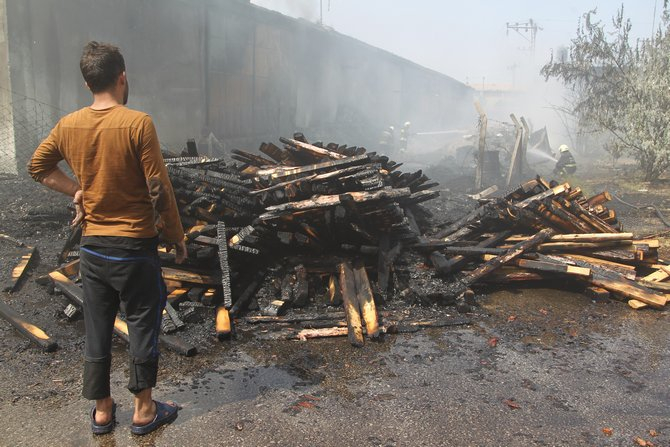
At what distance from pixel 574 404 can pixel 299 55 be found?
18209mm

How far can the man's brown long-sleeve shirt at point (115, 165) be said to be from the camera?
2.68 metres

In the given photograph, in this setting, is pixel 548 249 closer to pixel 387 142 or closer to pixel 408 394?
pixel 408 394

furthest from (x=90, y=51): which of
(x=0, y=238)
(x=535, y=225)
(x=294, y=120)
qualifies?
(x=294, y=120)

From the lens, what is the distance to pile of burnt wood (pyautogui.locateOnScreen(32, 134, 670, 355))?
4859 mm

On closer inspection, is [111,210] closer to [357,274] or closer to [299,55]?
[357,274]

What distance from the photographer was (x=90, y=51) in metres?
2.66

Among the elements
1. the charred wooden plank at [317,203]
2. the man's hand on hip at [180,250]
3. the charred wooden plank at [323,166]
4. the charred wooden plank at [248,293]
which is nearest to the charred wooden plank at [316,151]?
the charred wooden plank at [323,166]

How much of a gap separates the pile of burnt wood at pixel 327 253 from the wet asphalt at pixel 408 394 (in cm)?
39

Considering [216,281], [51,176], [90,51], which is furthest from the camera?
Answer: [216,281]

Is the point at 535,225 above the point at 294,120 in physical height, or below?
below

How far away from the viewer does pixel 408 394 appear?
359 cm

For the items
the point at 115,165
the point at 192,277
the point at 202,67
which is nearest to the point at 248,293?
the point at 192,277

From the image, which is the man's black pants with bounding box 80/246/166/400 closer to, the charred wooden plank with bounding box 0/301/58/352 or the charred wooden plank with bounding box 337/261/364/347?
the charred wooden plank with bounding box 0/301/58/352

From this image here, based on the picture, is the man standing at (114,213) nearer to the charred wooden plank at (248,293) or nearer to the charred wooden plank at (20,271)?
the charred wooden plank at (248,293)
